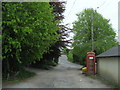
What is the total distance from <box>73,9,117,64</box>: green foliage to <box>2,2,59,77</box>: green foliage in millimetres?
11903

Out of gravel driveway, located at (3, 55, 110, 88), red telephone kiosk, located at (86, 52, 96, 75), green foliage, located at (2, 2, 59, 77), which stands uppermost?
green foliage, located at (2, 2, 59, 77)

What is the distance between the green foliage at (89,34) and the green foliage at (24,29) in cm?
1190

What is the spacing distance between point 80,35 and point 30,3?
1400 centimetres

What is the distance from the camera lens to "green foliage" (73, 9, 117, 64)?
829 inches

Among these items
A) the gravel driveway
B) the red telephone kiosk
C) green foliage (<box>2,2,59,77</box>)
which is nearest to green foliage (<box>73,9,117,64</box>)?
the red telephone kiosk

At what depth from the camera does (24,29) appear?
802 centimetres

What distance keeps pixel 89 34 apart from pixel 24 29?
51.5ft

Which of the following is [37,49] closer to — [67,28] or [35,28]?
[35,28]

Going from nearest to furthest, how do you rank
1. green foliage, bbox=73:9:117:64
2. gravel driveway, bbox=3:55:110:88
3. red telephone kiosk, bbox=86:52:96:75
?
gravel driveway, bbox=3:55:110:88 < red telephone kiosk, bbox=86:52:96:75 < green foliage, bbox=73:9:117:64

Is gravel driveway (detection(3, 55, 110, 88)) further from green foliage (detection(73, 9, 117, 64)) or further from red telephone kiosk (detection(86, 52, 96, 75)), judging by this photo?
green foliage (detection(73, 9, 117, 64))

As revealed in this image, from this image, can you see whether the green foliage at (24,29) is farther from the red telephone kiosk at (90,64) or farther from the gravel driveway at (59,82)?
the red telephone kiosk at (90,64)

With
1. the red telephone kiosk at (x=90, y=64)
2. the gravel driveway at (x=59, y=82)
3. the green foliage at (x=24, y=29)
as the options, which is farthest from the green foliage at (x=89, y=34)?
the green foliage at (x=24, y=29)

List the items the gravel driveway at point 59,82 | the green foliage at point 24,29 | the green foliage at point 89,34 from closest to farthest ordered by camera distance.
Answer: the green foliage at point 24,29 < the gravel driveway at point 59,82 < the green foliage at point 89,34

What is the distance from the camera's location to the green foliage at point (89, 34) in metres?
21.0
